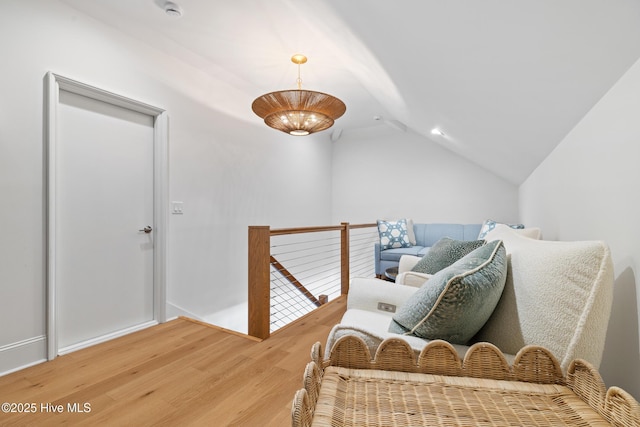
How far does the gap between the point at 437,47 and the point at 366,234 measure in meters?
4.07

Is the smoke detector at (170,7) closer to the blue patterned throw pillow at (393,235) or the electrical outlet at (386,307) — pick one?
the electrical outlet at (386,307)

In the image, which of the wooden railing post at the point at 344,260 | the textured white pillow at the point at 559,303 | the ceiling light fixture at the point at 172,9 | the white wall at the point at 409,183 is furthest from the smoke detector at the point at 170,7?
the white wall at the point at 409,183

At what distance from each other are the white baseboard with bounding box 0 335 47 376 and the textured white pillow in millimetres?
2541

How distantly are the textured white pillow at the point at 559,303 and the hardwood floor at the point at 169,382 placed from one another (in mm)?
1024

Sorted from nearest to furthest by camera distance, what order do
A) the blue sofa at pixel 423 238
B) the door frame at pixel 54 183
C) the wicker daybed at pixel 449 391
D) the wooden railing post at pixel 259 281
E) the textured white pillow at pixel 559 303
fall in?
the wicker daybed at pixel 449 391 → the textured white pillow at pixel 559 303 → the door frame at pixel 54 183 → the wooden railing post at pixel 259 281 → the blue sofa at pixel 423 238

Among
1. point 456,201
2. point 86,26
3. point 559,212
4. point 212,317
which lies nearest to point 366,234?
point 456,201

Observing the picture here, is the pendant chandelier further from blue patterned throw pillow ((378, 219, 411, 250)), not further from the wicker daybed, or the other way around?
blue patterned throw pillow ((378, 219, 411, 250))

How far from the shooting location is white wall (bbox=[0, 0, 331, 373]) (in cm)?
174

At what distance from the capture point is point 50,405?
4.65ft

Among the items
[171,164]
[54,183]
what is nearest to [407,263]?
[171,164]

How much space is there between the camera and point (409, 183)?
486 cm

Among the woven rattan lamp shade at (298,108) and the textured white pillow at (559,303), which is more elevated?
the woven rattan lamp shade at (298,108)

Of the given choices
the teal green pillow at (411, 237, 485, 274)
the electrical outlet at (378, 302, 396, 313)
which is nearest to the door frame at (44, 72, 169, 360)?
the electrical outlet at (378, 302, 396, 313)

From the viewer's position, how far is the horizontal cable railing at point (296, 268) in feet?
6.88
